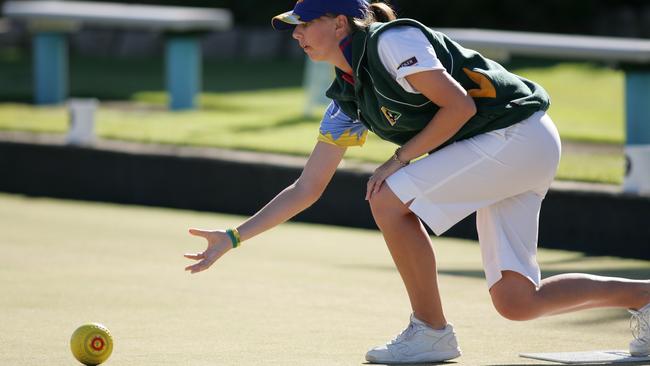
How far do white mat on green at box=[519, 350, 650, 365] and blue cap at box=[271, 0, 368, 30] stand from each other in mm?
1369

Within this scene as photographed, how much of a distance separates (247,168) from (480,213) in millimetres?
4722

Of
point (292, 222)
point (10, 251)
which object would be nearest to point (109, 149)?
point (292, 222)

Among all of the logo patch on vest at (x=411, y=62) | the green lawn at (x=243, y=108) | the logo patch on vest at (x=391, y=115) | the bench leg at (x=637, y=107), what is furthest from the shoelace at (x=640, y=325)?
the bench leg at (x=637, y=107)

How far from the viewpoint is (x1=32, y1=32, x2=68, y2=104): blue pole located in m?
13.7

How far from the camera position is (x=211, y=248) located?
15.7 feet

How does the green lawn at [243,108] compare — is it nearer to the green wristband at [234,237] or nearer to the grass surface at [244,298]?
the grass surface at [244,298]

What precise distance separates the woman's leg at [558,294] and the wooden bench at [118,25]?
865 cm

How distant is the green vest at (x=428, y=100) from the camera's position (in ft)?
15.1

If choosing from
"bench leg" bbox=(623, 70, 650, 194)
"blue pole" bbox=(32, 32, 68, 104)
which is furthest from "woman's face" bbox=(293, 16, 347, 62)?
"blue pole" bbox=(32, 32, 68, 104)

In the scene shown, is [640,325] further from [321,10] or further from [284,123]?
[284,123]

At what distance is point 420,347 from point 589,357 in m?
0.60

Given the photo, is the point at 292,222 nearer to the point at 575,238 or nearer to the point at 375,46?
the point at 575,238

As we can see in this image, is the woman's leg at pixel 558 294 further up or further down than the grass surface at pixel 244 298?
further up

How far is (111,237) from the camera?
8.38 metres
